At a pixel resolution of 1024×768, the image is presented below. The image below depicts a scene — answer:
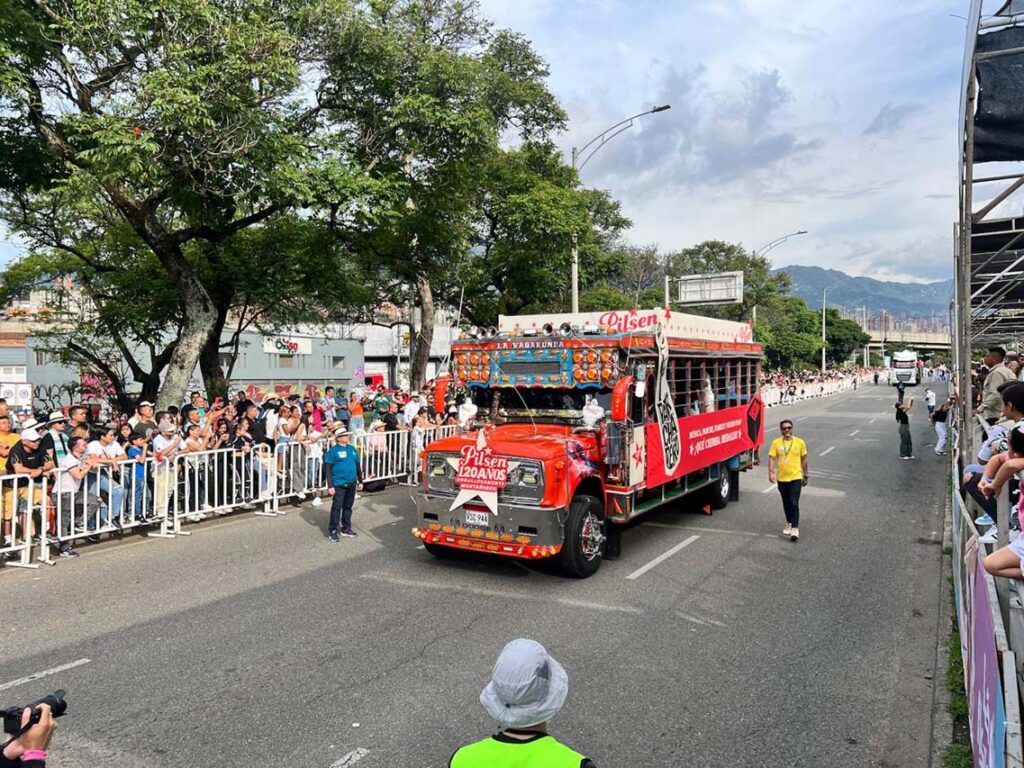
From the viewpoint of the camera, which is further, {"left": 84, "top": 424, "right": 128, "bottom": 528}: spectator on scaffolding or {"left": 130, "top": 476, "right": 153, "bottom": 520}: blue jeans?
{"left": 130, "top": 476, "right": 153, "bottom": 520}: blue jeans

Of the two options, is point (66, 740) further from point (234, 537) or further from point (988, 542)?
point (988, 542)

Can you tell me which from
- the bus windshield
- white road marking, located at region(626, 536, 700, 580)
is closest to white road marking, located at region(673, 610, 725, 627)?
white road marking, located at region(626, 536, 700, 580)

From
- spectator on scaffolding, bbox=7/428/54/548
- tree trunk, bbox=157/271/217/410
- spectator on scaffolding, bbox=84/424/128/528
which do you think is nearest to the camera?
spectator on scaffolding, bbox=7/428/54/548

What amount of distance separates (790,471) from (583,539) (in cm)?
345

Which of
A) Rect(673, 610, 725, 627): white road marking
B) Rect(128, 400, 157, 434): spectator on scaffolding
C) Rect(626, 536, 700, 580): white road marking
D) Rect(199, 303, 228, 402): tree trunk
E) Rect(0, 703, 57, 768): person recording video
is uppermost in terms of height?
Rect(199, 303, 228, 402): tree trunk

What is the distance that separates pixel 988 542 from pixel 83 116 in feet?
44.2

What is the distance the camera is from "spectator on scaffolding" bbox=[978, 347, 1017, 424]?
412 inches

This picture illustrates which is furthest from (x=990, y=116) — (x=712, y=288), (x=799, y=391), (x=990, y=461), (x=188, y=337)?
(x=799, y=391)

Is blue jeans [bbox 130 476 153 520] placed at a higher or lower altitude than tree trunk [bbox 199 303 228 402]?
lower

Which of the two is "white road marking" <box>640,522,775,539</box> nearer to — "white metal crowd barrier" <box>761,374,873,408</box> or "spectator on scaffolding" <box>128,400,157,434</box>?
"spectator on scaffolding" <box>128,400,157,434</box>

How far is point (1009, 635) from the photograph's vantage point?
426 centimetres

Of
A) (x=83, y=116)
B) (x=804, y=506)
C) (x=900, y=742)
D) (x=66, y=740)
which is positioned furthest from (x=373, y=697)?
(x=83, y=116)

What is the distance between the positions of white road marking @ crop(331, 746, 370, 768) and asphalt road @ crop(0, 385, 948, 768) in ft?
0.06

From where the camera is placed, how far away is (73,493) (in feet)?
29.7
